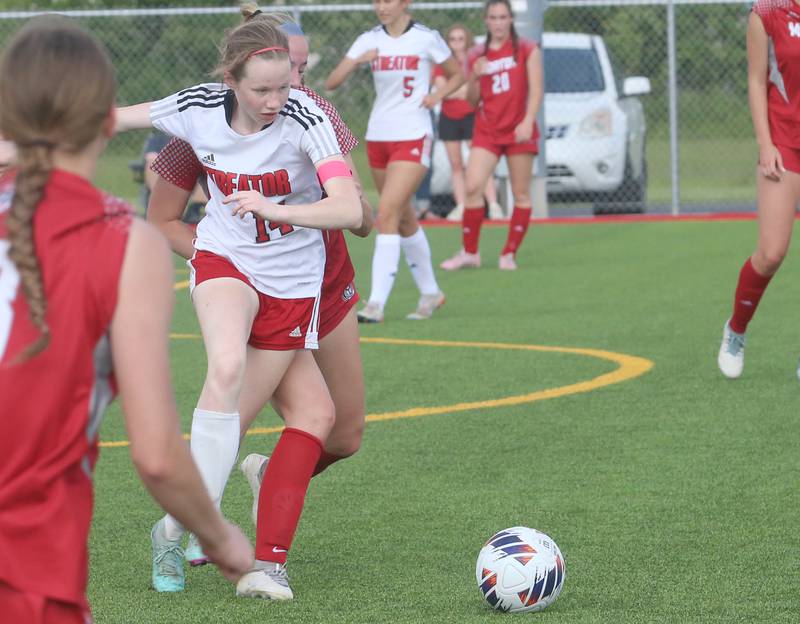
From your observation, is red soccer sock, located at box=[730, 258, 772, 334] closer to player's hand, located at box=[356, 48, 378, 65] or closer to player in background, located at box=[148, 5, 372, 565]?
player in background, located at box=[148, 5, 372, 565]

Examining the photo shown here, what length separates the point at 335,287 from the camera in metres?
4.73

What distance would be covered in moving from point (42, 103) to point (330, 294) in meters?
2.52

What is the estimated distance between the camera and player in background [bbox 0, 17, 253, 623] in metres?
2.19

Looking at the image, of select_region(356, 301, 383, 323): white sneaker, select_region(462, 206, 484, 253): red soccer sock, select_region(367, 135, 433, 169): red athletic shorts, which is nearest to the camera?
select_region(356, 301, 383, 323): white sneaker

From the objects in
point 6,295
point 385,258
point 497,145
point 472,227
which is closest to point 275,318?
point 6,295

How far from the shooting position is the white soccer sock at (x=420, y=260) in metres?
10.5

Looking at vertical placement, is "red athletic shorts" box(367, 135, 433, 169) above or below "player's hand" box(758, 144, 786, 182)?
below

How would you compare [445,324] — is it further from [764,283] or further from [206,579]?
[206,579]

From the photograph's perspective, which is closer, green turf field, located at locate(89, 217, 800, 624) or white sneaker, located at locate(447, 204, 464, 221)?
green turf field, located at locate(89, 217, 800, 624)

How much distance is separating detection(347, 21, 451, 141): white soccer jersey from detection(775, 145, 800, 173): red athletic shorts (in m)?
3.79

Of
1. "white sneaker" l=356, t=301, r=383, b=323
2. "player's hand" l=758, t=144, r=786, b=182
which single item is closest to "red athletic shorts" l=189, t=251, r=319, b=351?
"player's hand" l=758, t=144, r=786, b=182

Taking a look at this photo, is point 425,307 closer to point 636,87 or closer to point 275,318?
point 275,318

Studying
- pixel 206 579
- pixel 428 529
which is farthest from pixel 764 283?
pixel 206 579

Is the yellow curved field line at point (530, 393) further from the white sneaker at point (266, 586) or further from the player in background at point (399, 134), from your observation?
the white sneaker at point (266, 586)
